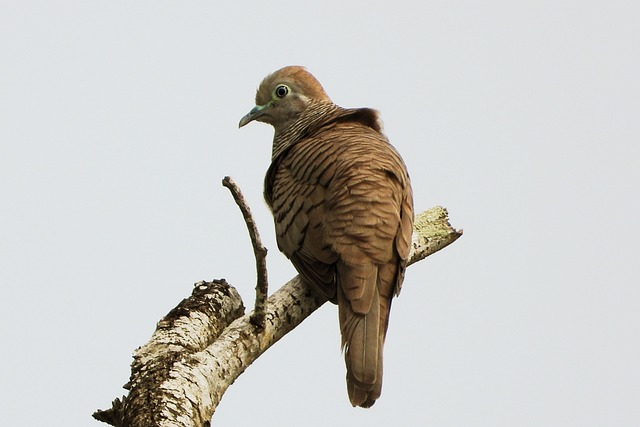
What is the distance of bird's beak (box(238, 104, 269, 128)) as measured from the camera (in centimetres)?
791

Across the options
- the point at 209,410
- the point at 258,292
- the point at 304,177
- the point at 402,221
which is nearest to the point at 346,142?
the point at 304,177

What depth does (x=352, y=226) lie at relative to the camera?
Answer: 5.81 m

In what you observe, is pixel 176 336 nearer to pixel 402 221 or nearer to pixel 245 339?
pixel 245 339

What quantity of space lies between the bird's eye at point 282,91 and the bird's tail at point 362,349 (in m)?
2.60

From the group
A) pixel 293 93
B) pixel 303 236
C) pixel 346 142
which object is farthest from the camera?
pixel 293 93

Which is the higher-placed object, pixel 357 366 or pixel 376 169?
pixel 376 169

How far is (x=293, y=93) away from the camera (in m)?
7.86

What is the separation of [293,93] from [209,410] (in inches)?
146

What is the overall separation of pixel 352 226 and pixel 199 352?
1.28 meters

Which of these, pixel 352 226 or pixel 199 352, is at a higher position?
pixel 352 226

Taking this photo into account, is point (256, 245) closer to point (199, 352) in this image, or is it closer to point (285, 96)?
point (199, 352)

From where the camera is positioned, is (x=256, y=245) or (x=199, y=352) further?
(x=199, y=352)

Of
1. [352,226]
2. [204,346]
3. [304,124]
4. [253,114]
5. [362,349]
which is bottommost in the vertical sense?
[362,349]

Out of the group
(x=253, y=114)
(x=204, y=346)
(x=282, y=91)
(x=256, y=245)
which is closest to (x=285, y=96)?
(x=282, y=91)
